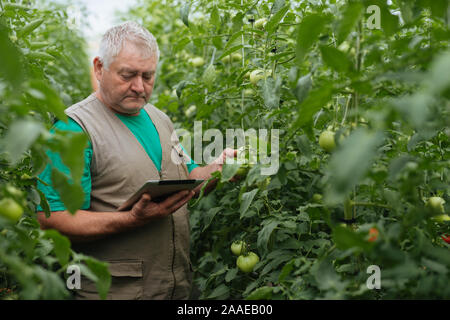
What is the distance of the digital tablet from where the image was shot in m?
1.29

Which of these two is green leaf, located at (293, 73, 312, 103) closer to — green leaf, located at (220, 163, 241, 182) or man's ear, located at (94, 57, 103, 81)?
green leaf, located at (220, 163, 241, 182)

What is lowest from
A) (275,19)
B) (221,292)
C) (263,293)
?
(221,292)

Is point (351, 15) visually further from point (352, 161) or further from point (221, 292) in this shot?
point (221, 292)

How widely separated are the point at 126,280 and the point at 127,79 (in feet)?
2.62

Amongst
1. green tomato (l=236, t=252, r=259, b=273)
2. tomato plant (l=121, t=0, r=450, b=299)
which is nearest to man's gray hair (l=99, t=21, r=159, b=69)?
tomato plant (l=121, t=0, r=450, b=299)

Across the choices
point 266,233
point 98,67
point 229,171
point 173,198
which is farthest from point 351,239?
point 98,67

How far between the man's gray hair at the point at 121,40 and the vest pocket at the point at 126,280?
79 centimetres

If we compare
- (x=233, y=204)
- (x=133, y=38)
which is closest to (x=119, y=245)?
(x=233, y=204)

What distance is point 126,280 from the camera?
1559mm

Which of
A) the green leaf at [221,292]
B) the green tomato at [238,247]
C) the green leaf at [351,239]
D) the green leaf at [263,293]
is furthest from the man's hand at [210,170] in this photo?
the green leaf at [351,239]

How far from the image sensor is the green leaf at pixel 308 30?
2.66 ft

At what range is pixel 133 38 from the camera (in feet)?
5.24

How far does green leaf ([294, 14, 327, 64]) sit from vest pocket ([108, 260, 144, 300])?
3.54ft

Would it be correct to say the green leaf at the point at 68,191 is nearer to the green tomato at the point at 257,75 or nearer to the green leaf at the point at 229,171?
the green leaf at the point at 229,171
